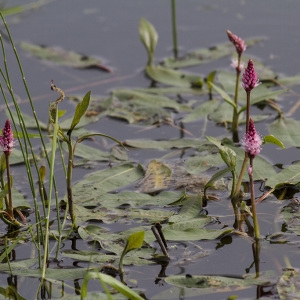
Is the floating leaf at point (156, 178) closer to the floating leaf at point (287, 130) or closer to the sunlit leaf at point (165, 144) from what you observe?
A: the sunlit leaf at point (165, 144)

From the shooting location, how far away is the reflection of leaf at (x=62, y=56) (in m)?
3.89

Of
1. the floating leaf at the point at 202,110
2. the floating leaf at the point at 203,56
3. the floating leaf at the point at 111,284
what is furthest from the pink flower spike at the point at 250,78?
the floating leaf at the point at 203,56

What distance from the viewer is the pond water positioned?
7.00 feet

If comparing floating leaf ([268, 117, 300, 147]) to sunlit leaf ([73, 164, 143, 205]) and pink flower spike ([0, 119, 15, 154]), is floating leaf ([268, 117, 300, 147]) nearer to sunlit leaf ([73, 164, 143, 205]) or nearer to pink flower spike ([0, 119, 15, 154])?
sunlit leaf ([73, 164, 143, 205])

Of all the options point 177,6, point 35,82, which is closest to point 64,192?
point 35,82

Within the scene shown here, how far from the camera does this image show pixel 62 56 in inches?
156

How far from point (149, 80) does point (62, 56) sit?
54cm

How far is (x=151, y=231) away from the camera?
2.29 metres

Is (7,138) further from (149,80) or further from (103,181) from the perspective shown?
(149,80)

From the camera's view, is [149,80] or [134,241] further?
[149,80]

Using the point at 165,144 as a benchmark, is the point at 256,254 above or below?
below

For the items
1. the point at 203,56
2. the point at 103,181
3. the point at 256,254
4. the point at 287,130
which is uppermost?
the point at 203,56

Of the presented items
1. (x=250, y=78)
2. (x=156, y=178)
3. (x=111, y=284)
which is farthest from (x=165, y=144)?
(x=111, y=284)

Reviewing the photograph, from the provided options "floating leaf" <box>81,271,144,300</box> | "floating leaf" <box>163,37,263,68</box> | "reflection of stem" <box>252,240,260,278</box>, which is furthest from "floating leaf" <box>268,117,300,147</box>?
"floating leaf" <box>81,271,144,300</box>
